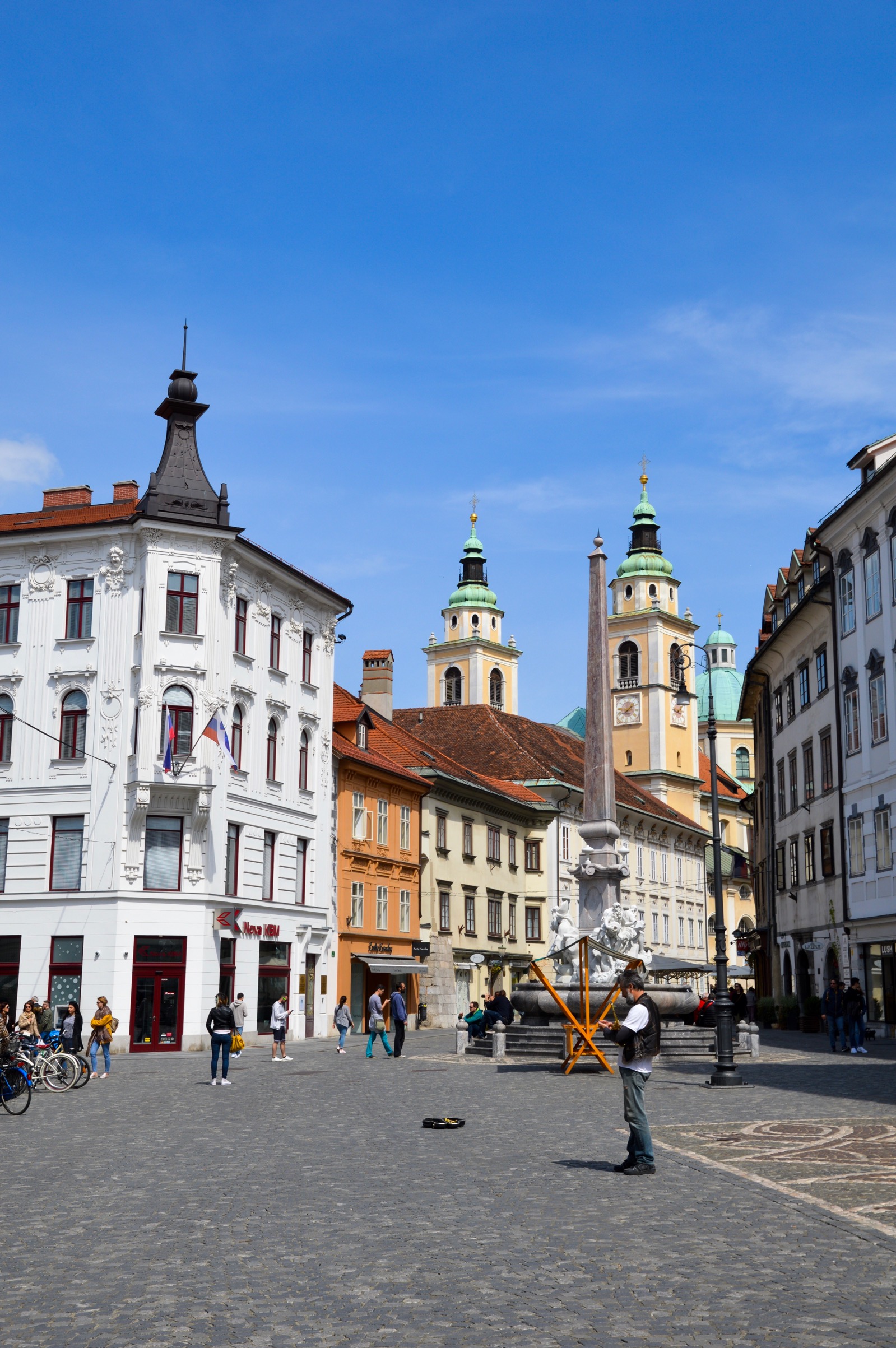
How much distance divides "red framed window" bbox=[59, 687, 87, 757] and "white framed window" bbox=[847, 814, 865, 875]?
21577 millimetres

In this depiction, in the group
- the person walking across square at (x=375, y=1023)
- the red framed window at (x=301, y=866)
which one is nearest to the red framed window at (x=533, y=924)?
the red framed window at (x=301, y=866)

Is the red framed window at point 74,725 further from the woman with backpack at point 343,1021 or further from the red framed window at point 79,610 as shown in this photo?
the woman with backpack at point 343,1021

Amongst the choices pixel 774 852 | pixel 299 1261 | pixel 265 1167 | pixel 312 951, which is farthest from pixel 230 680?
pixel 299 1261

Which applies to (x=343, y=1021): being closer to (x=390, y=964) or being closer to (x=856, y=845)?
(x=390, y=964)

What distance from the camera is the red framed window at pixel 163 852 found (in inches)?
1537

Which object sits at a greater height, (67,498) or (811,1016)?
(67,498)

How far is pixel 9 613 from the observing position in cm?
4156

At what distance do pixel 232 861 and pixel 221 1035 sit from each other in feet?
53.7

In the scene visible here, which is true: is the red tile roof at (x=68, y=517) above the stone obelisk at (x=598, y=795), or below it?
above

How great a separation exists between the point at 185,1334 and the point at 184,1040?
106 feet

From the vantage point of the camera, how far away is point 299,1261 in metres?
8.58

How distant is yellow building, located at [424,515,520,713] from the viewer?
129375 millimetres

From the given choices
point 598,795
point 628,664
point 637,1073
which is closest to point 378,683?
point 598,795

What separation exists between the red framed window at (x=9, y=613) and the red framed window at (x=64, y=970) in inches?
343
